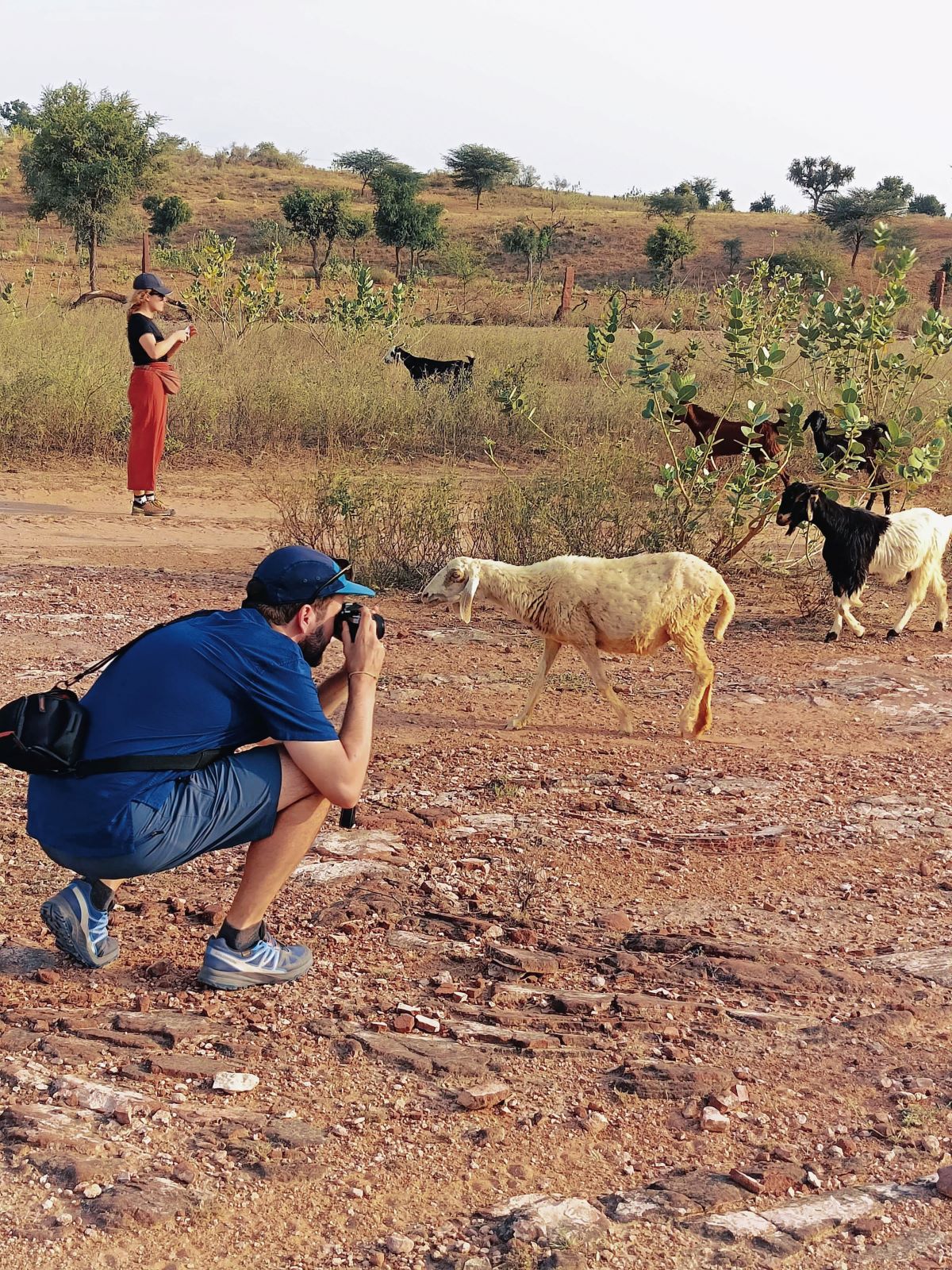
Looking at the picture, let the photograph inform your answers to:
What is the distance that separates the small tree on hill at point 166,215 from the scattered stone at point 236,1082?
42.9m

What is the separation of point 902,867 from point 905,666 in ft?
10.1

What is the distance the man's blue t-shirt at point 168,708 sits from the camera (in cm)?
354

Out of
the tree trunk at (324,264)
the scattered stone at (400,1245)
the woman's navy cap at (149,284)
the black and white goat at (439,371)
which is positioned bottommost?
the scattered stone at (400,1245)

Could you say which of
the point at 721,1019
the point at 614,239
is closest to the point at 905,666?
the point at 721,1019

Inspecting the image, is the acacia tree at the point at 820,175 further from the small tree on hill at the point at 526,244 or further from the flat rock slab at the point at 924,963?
the flat rock slab at the point at 924,963

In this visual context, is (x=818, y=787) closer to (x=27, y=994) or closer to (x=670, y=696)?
(x=670, y=696)

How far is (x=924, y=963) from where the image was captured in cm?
418

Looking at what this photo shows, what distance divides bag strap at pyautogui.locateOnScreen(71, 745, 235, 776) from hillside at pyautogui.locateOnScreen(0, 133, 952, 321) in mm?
30689

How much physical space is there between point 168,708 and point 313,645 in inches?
18.9

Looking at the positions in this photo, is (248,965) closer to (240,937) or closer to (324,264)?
(240,937)

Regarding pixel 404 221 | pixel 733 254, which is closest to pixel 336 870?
pixel 404 221

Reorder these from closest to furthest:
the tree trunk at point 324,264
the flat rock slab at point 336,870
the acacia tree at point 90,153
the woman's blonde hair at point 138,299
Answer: the flat rock slab at point 336,870, the woman's blonde hair at point 138,299, the acacia tree at point 90,153, the tree trunk at point 324,264

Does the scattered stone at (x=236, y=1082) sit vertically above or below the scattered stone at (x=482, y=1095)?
below

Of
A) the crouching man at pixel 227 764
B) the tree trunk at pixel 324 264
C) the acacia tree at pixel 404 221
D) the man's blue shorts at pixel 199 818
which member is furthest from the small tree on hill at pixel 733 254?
the man's blue shorts at pixel 199 818
